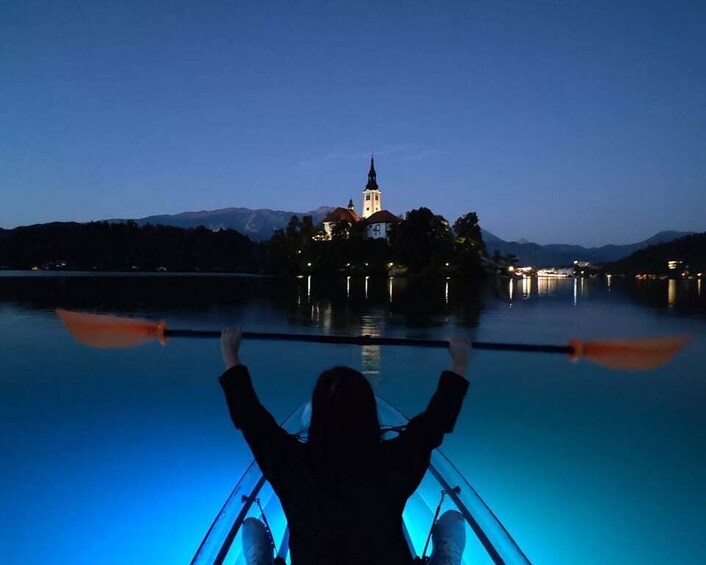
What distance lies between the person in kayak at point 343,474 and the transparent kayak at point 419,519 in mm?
1026

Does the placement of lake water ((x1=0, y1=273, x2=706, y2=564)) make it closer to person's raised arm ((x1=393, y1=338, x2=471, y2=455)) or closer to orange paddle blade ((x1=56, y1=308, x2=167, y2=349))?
orange paddle blade ((x1=56, y1=308, x2=167, y2=349))

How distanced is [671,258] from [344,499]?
12903 centimetres

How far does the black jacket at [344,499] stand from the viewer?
133cm

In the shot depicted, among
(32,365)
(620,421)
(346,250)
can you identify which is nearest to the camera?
(620,421)

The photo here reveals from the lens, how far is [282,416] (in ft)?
23.1

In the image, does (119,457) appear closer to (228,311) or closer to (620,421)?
(620,421)

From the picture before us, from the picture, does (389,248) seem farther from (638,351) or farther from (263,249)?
(638,351)

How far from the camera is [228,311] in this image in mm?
19797

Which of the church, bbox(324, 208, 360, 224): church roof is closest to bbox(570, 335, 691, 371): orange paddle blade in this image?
the church

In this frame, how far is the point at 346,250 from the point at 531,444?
214 ft

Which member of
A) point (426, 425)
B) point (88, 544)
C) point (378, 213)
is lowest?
point (88, 544)

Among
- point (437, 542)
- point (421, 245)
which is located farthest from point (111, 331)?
A: point (421, 245)

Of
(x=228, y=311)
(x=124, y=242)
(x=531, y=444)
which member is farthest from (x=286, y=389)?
(x=124, y=242)

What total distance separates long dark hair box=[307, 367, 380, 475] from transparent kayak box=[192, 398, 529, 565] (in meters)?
1.17
